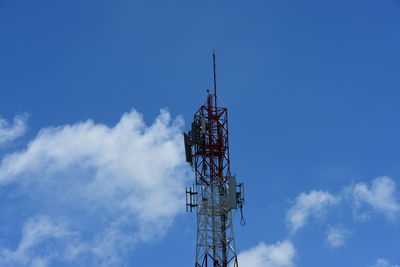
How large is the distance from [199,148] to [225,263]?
41.9 feet

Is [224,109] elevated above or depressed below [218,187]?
above

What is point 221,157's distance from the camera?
82.2 meters

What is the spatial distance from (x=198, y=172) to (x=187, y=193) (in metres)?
2.87

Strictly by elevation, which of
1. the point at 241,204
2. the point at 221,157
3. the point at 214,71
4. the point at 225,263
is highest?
the point at 214,71

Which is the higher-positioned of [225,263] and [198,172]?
[198,172]

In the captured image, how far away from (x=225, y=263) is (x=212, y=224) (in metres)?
4.28

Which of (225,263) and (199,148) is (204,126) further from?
(225,263)

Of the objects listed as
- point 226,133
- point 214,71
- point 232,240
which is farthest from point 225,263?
point 214,71

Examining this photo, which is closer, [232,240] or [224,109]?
[232,240]

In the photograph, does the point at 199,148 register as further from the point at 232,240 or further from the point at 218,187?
the point at 232,240

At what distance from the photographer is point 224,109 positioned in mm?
83688

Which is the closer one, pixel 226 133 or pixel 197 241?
pixel 197 241

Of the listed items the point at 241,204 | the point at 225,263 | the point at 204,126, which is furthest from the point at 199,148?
the point at 225,263

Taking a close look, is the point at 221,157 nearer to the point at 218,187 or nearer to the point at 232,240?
the point at 218,187
